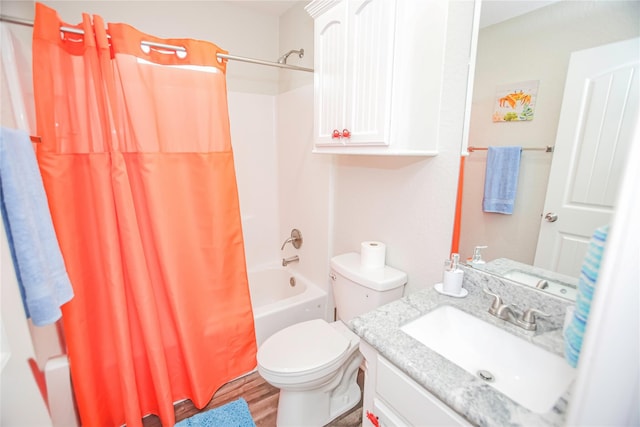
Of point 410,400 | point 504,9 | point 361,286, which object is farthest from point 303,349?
point 504,9

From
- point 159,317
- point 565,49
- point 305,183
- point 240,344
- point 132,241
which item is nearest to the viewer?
point 565,49

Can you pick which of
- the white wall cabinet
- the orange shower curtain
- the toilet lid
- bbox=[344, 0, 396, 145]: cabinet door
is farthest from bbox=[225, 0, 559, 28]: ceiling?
the toilet lid

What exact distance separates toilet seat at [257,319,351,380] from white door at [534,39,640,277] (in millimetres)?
930

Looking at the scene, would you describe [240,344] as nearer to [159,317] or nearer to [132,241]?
[159,317]

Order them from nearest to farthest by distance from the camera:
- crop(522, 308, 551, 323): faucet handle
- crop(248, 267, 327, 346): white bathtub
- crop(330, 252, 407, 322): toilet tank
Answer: crop(522, 308, 551, 323): faucet handle → crop(330, 252, 407, 322): toilet tank → crop(248, 267, 327, 346): white bathtub

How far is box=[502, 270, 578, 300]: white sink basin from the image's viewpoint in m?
0.89

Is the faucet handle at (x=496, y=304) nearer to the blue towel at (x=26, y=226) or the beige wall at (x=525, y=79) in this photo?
the beige wall at (x=525, y=79)

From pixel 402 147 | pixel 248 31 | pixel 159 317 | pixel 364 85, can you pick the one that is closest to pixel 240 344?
pixel 159 317

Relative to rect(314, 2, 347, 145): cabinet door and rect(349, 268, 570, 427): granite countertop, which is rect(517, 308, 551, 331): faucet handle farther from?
rect(314, 2, 347, 145): cabinet door

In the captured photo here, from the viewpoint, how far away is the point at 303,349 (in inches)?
52.7

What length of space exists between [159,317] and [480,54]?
1854 mm

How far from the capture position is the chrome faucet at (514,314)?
91 centimetres

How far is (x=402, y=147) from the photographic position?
1105 mm

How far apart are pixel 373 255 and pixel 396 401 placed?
0.73 m
